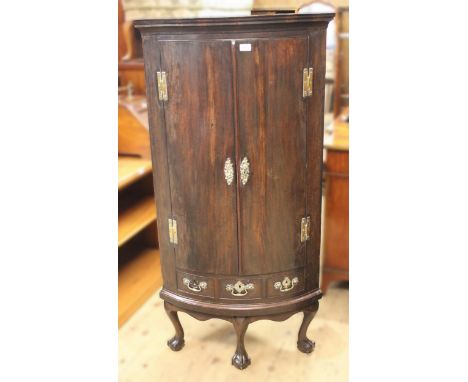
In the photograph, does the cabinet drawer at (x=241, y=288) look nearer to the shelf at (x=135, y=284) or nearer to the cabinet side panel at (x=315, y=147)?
the cabinet side panel at (x=315, y=147)

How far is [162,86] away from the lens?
1.58 m

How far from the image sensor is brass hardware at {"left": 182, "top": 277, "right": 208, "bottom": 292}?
68.2 inches

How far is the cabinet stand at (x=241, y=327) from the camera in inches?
68.7

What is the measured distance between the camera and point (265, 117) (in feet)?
5.09

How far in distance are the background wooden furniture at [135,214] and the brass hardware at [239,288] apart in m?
0.57

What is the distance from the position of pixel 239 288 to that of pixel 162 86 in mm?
667

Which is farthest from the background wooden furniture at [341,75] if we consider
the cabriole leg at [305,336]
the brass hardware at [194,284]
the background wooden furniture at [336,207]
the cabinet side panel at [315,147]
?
the brass hardware at [194,284]

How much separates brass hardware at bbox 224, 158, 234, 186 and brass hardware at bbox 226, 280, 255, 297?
0.33 metres

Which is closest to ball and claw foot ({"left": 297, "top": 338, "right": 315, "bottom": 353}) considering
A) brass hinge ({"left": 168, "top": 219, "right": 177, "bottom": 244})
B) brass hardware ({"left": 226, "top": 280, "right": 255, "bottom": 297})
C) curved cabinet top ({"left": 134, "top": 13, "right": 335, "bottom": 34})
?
brass hardware ({"left": 226, "top": 280, "right": 255, "bottom": 297})
